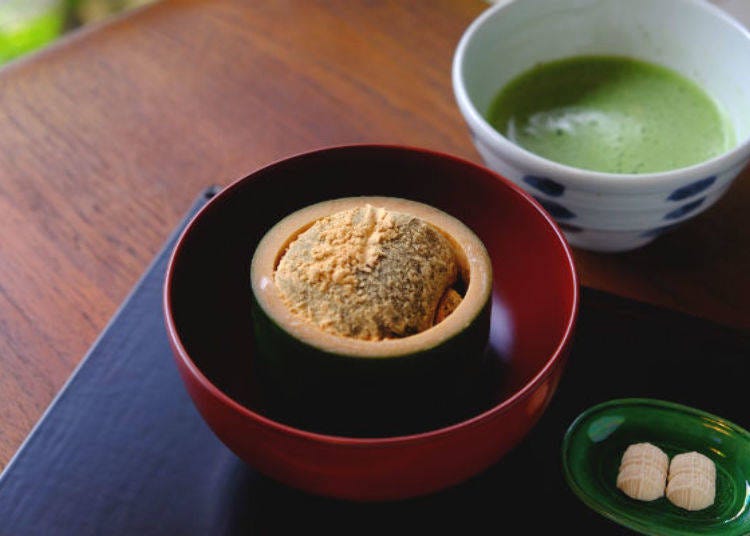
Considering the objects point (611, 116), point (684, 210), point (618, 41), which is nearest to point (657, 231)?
point (684, 210)

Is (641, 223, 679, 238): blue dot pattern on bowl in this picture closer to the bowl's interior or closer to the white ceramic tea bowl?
the white ceramic tea bowl

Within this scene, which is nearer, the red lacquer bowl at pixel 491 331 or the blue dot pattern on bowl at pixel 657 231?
the red lacquer bowl at pixel 491 331

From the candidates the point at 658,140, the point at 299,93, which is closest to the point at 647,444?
the point at 658,140

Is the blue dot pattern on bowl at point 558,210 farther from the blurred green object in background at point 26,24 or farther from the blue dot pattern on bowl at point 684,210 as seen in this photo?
the blurred green object in background at point 26,24

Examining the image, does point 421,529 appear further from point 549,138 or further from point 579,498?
point 549,138

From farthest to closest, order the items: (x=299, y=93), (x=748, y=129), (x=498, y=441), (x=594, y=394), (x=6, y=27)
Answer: (x=6, y=27)
(x=299, y=93)
(x=748, y=129)
(x=594, y=394)
(x=498, y=441)

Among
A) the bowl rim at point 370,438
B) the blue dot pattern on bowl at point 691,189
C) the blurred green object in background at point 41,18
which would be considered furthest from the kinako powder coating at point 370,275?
the blurred green object in background at point 41,18
